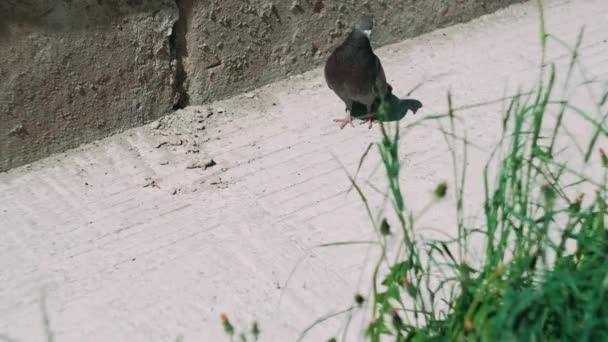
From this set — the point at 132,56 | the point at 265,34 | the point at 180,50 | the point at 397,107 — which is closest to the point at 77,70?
the point at 132,56

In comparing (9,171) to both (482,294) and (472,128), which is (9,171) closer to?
(472,128)

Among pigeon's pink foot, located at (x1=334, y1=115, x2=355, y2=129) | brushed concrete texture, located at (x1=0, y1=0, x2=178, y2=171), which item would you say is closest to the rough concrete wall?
brushed concrete texture, located at (x1=0, y1=0, x2=178, y2=171)

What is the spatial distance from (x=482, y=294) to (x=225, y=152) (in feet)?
6.56

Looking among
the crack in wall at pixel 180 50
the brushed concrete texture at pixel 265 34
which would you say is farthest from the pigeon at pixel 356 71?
the crack in wall at pixel 180 50

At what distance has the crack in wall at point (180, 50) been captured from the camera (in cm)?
401

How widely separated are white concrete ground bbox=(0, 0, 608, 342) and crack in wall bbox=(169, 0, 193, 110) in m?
0.08

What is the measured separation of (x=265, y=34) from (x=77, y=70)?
0.99m

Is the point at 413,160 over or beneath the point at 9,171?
beneath

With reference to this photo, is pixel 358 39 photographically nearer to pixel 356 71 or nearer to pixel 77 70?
pixel 356 71

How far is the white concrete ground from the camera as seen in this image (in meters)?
2.90

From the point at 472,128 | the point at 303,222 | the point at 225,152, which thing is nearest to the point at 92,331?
the point at 303,222

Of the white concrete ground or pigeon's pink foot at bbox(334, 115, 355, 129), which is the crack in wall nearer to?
A: the white concrete ground

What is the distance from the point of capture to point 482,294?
203cm

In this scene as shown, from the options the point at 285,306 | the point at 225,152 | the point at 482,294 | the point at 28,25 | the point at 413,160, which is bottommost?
the point at 482,294
